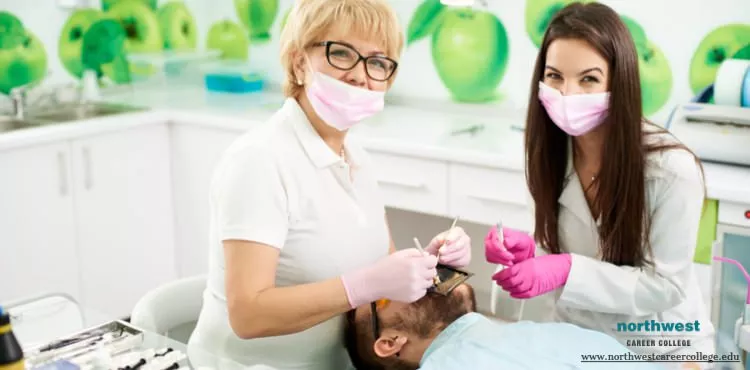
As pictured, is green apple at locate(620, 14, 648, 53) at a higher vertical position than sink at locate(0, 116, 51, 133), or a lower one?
higher

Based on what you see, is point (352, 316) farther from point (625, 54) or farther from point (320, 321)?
point (625, 54)

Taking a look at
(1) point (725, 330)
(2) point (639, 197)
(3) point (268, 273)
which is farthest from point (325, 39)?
(1) point (725, 330)

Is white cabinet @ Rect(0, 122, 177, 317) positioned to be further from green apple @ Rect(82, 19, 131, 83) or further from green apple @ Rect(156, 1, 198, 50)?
green apple @ Rect(156, 1, 198, 50)

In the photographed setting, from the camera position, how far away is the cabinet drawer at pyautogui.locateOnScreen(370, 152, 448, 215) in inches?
110

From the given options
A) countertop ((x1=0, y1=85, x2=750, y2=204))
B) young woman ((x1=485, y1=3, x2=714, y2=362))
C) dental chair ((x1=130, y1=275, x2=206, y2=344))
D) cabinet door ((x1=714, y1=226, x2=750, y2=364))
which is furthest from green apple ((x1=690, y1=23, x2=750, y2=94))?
dental chair ((x1=130, y1=275, x2=206, y2=344))

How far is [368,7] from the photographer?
162 cm

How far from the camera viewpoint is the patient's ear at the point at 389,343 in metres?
1.63

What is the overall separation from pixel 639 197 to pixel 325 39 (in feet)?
2.22

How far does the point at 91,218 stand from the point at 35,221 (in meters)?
0.24

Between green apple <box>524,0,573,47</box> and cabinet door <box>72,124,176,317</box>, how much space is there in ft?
4.96

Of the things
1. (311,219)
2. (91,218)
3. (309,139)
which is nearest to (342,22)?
(309,139)

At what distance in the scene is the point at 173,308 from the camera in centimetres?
191

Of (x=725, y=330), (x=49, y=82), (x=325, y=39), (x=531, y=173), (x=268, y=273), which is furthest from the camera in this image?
(x=49, y=82)

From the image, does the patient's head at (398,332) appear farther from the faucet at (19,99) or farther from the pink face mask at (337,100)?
the faucet at (19,99)
